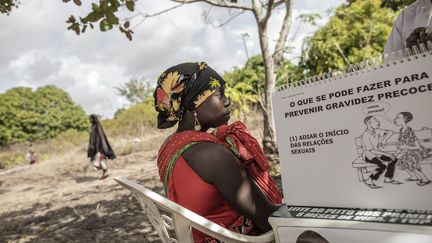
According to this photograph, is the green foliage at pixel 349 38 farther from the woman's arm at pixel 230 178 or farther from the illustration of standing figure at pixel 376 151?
the illustration of standing figure at pixel 376 151

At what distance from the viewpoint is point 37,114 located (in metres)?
38.9

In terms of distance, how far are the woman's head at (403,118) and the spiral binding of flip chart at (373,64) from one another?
13 cm

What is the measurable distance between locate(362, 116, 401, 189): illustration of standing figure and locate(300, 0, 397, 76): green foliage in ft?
29.1

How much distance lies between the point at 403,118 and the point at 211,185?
0.79 metres

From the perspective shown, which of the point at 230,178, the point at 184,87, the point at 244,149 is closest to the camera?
the point at 230,178

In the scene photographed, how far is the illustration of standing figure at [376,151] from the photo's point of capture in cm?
98

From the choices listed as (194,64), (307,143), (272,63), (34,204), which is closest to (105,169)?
(34,204)

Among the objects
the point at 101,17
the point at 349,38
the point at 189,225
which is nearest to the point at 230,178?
the point at 189,225

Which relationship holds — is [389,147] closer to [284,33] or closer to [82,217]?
[284,33]

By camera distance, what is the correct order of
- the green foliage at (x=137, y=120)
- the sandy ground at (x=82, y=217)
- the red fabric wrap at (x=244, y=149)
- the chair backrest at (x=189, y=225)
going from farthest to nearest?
the green foliage at (x=137, y=120) < the sandy ground at (x=82, y=217) < the red fabric wrap at (x=244, y=149) < the chair backrest at (x=189, y=225)

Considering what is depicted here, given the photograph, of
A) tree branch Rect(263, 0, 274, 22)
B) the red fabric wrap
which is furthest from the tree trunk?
the red fabric wrap

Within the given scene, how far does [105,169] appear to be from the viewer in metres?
9.82

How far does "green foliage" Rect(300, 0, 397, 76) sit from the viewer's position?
31.9 ft

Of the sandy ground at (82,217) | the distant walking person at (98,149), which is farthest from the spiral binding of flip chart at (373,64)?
the distant walking person at (98,149)
